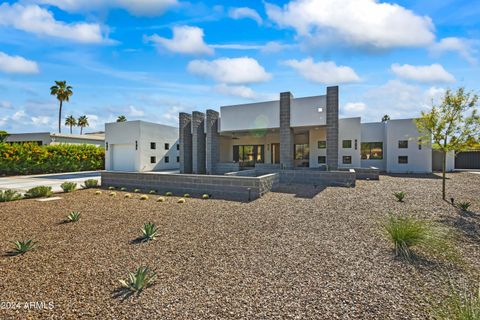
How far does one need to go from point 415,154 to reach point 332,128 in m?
10.1

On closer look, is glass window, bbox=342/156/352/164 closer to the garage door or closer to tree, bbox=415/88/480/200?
tree, bbox=415/88/480/200

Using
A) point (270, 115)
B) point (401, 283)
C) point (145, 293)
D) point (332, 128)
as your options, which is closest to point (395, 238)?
point (401, 283)

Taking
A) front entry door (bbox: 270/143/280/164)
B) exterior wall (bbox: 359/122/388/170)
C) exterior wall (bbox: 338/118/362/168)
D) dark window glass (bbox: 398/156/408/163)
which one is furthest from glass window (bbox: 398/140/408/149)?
front entry door (bbox: 270/143/280/164)

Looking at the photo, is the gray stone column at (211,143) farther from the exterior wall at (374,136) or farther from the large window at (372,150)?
the large window at (372,150)

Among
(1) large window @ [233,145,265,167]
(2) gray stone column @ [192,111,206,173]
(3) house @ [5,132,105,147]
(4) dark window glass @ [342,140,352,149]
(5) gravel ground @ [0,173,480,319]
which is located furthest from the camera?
(3) house @ [5,132,105,147]

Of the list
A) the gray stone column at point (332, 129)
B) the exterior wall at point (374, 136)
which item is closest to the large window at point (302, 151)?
the exterior wall at point (374, 136)

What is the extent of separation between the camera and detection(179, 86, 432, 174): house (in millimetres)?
15156

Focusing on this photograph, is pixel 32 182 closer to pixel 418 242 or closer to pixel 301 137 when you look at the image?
pixel 418 242

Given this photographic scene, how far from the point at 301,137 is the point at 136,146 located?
15.0 metres

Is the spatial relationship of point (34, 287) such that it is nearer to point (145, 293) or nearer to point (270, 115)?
point (145, 293)

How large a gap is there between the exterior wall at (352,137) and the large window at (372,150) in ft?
8.27

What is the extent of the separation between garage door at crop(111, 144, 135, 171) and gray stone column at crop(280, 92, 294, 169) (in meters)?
14.0

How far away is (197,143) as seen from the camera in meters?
18.3

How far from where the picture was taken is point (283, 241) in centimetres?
493
